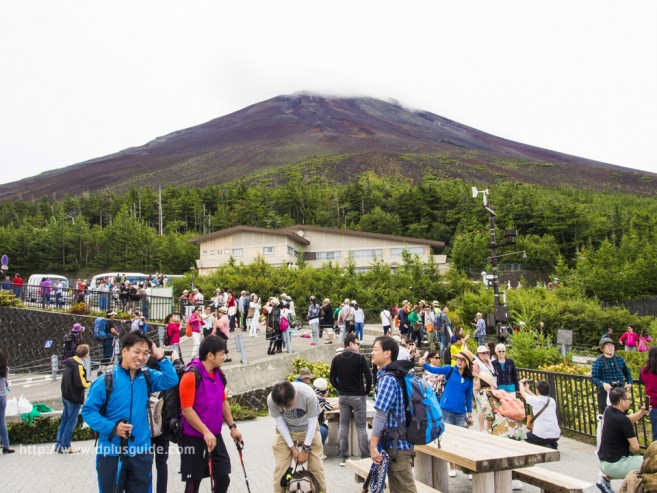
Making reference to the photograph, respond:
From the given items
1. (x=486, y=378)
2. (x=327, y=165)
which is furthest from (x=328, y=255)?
(x=327, y=165)

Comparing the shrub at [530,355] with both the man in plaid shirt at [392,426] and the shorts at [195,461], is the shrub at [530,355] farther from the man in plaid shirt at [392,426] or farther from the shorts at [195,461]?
the shorts at [195,461]

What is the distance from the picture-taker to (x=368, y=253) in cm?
A: 5219

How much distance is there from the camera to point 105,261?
2441 inches

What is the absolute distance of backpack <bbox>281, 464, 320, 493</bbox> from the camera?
547cm

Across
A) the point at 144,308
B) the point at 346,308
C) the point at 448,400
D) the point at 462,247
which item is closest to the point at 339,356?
the point at 448,400

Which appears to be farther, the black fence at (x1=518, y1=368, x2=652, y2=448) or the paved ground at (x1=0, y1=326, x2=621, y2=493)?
the black fence at (x1=518, y1=368, x2=652, y2=448)

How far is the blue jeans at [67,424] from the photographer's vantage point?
8594 millimetres

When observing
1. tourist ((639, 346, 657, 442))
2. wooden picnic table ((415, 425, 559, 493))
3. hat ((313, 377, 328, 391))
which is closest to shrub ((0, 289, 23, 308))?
hat ((313, 377, 328, 391))

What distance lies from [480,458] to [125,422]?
316 centimetres

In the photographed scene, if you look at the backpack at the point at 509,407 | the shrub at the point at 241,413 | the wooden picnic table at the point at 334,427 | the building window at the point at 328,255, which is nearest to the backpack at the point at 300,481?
the wooden picnic table at the point at 334,427

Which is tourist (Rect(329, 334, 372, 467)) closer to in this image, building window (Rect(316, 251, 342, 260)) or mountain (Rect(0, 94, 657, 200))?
building window (Rect(316, 251, 342, 260))

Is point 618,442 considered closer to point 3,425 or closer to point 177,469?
point 177,469

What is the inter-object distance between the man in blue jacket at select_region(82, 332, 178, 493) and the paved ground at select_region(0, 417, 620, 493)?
234 centimetres

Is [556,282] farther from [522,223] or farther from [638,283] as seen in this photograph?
[522,223]
